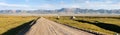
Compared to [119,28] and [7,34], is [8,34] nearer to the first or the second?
[7,34]

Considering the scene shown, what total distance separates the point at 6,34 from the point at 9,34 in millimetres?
641

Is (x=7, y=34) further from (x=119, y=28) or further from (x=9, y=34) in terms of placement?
(x=119, y=28)

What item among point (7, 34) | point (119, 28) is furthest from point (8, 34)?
point (119, 28)

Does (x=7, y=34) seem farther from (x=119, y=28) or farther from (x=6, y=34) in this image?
(x=119, y=28)

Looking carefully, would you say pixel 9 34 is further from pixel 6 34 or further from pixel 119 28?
pixel 119 28

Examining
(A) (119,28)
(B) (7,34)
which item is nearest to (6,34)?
(B) (7,34)

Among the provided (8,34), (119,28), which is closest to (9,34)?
(8,34)

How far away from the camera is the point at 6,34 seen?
52.8 m

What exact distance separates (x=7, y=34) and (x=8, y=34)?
20cm

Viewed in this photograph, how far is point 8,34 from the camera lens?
52781mm

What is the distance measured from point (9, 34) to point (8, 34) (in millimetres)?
254

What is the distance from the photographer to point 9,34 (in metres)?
52.7

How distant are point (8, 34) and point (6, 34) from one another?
Answer: 15.8 inches
